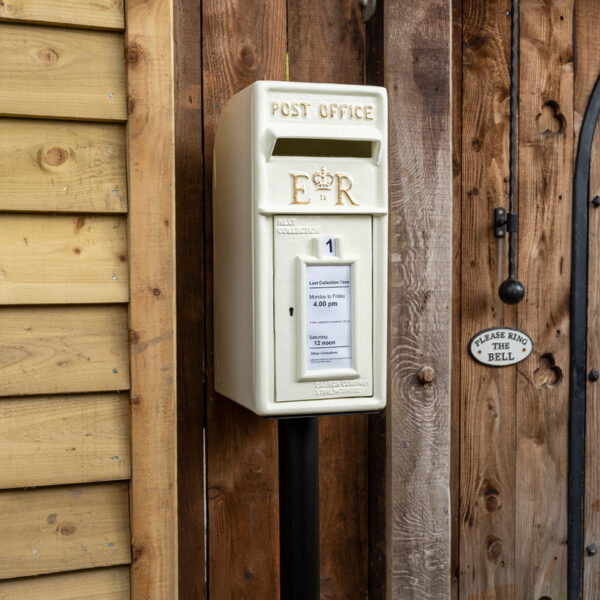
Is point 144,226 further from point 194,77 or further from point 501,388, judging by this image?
point 501,388

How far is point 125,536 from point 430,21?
1320mm

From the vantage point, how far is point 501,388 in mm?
1903

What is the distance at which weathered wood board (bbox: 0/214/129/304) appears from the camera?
1.30m

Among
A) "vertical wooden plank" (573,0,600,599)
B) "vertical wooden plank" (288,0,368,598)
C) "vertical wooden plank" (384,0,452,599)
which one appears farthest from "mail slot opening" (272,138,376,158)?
"vertical wooden plank" (573,0,600,599)

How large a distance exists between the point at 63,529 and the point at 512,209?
1.30 meters

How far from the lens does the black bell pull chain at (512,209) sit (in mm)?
1803

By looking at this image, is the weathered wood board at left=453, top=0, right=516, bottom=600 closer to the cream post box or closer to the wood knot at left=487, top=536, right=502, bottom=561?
the wood knot at left=487, top=536, right=502, bottom=561

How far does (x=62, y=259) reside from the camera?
1.32m

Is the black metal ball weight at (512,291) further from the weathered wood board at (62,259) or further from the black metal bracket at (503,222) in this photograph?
the weathered wood board at (62,259)

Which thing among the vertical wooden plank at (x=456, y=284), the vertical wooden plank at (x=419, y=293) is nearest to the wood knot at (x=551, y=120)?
the vertical wooden plank at (x=456, y=284)

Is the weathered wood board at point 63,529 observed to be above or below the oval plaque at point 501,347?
below

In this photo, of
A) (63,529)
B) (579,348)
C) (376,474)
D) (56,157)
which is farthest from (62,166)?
(579,348)

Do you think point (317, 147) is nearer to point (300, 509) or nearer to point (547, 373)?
point (300, 509)

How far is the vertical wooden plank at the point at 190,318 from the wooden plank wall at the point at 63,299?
304 millimetres
